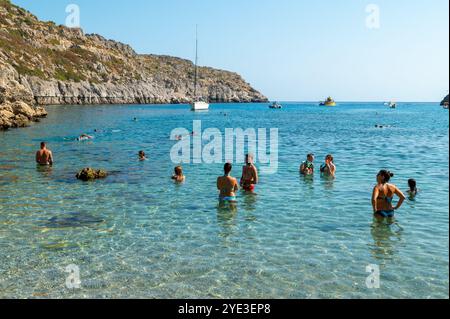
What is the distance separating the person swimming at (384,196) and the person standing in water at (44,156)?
63.3 ft

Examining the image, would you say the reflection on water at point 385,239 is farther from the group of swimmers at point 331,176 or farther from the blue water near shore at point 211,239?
the group of swimmers at point 331,176

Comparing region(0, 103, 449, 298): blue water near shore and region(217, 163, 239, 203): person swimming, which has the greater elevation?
region(217, 163, 239, 203): person swimming

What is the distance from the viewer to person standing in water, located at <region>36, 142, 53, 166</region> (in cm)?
2427

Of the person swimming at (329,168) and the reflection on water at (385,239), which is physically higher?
the person swimming at (329,168)

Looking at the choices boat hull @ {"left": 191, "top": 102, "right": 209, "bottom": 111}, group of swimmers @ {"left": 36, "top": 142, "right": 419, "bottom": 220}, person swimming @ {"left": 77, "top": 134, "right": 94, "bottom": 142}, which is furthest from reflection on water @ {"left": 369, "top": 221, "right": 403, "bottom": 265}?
boat hull @ {"left": 191, "top": 102, "right": 209, "bottom": 111}

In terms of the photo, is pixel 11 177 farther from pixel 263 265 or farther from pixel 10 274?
pixel 263 265

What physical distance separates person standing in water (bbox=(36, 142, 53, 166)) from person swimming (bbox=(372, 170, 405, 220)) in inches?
760

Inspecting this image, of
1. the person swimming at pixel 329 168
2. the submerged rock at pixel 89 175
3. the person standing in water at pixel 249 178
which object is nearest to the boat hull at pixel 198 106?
the person swimming at pixel 329 168

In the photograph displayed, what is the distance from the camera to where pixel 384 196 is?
536 inches

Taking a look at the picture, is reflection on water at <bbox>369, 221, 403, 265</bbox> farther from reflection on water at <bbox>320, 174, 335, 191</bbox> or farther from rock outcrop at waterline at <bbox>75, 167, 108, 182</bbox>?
rock outcrop at waterline at <bbox>75, 167, 108, 182</bbox>

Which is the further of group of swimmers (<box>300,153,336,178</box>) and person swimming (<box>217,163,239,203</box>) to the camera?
group of swimmers (<box>300,153,336,178</box>)

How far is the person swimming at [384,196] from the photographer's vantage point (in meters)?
13.2

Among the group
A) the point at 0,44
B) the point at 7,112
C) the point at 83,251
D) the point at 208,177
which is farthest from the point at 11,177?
the point at 0,44

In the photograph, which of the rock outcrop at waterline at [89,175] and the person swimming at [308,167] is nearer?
the rock outcrop at waterline at [89,175]
